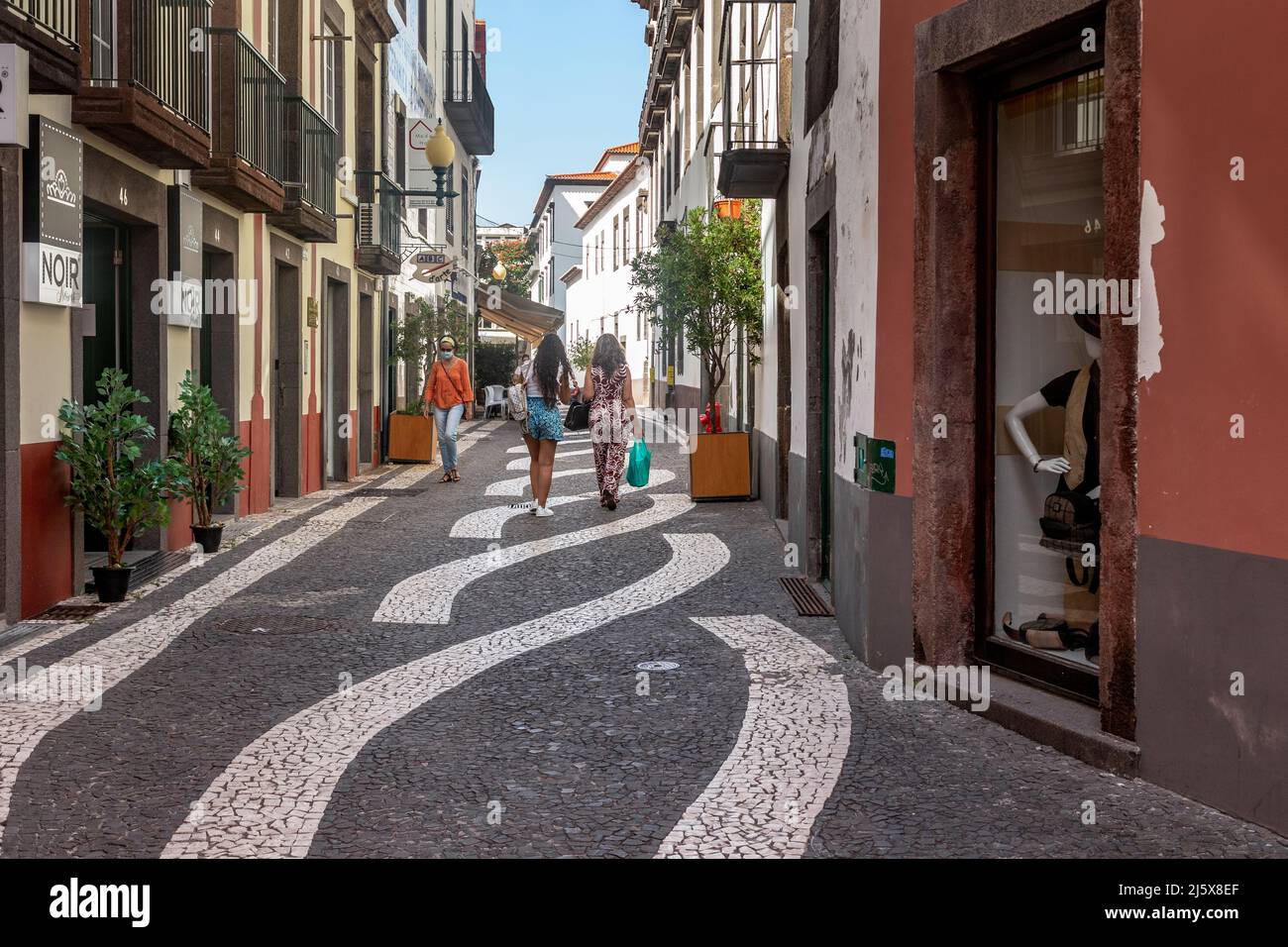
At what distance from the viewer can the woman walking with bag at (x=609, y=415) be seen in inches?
552

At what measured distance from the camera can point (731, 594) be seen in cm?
893

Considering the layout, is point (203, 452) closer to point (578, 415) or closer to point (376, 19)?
point (376, 19)

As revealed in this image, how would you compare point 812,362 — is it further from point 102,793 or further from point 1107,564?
point 102,793

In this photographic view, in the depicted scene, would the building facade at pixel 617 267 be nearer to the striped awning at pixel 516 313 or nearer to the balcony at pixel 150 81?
the striped awning at pixel 516 313

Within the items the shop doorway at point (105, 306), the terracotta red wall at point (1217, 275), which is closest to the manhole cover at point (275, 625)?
the shop doorway at point (105, 306)

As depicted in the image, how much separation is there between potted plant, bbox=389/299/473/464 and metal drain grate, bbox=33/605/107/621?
1190 cm

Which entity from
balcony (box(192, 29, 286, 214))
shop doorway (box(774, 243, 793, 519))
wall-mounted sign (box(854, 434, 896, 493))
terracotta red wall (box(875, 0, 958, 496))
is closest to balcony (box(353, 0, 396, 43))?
balcony (box(192, 29, 286, 214))

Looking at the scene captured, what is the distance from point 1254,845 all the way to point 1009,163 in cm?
327

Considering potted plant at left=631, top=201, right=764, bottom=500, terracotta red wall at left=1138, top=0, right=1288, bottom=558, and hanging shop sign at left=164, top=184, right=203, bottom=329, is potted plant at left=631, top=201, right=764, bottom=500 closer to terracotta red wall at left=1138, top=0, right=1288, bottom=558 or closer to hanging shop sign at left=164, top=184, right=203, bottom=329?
hanging shop sign at left=164, top=184, right=203, bottom=329

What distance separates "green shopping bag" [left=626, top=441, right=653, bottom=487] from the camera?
48.1 feet

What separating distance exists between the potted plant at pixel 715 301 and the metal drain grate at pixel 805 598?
17.0 ft

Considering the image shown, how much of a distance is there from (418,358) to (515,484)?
5549 millimetres

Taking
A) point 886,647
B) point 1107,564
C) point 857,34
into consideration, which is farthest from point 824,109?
point 1107,564
